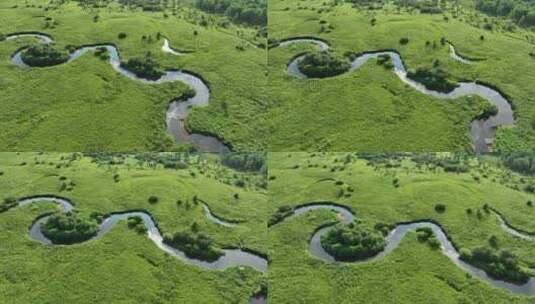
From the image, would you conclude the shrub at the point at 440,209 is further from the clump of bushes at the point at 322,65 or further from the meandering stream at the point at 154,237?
the clump of bushes at the point at 322,65

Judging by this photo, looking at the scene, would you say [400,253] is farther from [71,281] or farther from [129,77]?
[129,77]

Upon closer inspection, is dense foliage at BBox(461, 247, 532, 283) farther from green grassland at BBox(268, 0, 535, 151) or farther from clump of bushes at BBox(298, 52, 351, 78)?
clump of bushes at BBox(298, 52, 351, 78)

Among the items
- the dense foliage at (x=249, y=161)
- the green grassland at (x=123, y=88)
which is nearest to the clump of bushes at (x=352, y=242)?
the dense foliage at (x=249, y=161)

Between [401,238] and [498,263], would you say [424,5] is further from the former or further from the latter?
[498,263]

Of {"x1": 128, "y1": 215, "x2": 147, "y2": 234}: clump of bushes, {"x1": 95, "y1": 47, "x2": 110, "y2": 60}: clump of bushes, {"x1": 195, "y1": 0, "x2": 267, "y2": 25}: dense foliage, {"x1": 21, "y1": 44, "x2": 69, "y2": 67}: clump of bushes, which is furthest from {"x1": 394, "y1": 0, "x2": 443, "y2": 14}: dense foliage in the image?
{"x1": 128, "y1": 215, "x2": 147, "y2": 234}: clump of bushes

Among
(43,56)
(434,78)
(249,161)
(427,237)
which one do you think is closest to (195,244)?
(249,161)

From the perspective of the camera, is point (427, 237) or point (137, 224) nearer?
point (427, 237)
